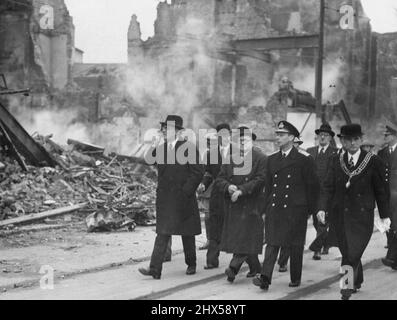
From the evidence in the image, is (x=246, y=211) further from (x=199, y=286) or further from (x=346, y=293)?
(x=346, y=293)

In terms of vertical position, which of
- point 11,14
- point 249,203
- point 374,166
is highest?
point 11,14

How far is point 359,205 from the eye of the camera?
697 centimetres

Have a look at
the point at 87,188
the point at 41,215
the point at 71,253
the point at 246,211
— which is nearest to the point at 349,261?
the point at 246,211

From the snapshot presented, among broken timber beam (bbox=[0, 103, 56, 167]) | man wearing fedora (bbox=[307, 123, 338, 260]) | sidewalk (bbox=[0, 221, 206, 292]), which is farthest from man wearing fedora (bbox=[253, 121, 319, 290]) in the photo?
broken timber beam (bbox=[0, 103, 56, 167])

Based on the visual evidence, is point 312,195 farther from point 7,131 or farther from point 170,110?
point 170,110

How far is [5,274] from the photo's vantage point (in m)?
8.18

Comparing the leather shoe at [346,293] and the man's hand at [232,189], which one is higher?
the man's hand at [232,189]

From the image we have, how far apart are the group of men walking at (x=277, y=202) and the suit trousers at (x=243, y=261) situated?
1 centimetres

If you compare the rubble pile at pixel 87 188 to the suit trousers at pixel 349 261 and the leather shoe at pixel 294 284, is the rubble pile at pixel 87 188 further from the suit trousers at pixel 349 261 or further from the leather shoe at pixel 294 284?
the suit trousers at pixel 349 261

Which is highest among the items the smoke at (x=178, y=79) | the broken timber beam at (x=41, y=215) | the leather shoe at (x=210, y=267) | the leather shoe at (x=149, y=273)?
the smoke at (x=178, y=79)

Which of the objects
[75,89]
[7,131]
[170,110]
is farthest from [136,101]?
[7,131]

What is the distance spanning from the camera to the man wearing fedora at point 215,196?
29.1 ft

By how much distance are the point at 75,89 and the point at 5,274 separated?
2519cm

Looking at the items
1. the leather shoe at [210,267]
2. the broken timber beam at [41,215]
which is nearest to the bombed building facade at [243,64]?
the broken timber beam at [41,215]
